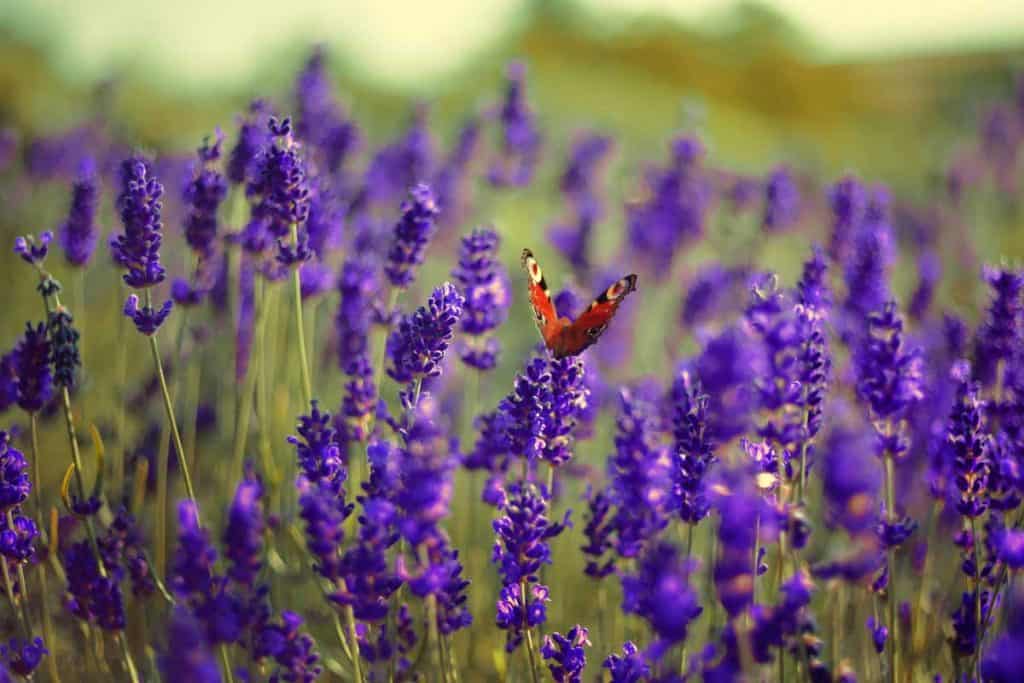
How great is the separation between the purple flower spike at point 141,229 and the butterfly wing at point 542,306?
870 millimetres

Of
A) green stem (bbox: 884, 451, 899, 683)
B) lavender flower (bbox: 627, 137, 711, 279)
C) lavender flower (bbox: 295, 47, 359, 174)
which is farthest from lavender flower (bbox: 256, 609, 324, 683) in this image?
lavender flower (bbox: 627, 137, 711, 279)

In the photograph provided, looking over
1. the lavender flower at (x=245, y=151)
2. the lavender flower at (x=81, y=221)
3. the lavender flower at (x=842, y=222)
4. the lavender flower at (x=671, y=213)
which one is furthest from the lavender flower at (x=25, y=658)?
the lavender flower at (x=671, y=213)

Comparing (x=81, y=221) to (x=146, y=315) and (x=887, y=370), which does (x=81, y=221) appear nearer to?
(x=146, y=315)

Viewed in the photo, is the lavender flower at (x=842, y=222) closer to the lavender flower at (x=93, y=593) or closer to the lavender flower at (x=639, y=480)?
the lavender flower at (x=639, y=480)

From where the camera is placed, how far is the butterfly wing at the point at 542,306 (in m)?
2.08

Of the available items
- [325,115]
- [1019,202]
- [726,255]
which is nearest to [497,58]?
[1019,202]

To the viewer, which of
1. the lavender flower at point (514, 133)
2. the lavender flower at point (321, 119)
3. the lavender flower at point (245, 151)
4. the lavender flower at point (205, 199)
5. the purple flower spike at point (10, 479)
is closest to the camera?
the purple flower spike at point (10, 479)

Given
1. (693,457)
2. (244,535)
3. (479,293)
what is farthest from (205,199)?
(693,457)

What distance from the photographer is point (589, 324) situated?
2018 mm

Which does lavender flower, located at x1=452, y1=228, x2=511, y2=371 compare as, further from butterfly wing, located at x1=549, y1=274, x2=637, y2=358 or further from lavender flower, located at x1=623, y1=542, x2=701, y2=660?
lavender flower, located at x1=623, y1=542, x2=701, y2=660

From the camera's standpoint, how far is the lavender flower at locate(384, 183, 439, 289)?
2.41 m

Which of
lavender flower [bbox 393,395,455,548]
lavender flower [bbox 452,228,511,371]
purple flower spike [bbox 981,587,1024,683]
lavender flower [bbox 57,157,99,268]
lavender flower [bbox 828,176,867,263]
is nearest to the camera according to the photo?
purple flower spike [bbox 981,587,1024,683]

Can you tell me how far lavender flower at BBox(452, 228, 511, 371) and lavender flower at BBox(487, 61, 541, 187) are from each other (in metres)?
1.94

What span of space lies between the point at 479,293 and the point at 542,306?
27cm
